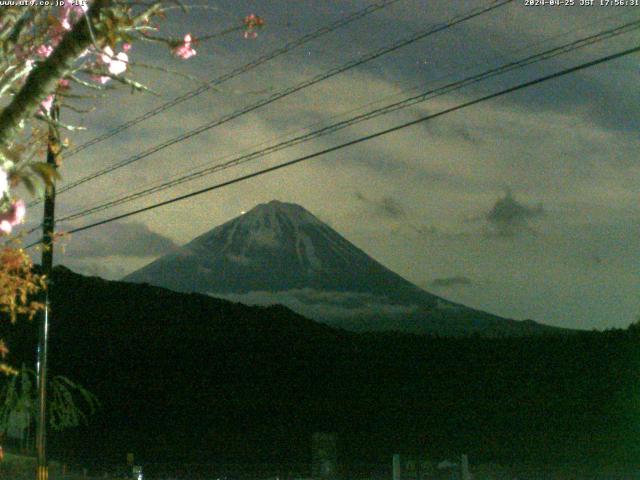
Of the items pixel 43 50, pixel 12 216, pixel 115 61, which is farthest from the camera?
pixel 43 50

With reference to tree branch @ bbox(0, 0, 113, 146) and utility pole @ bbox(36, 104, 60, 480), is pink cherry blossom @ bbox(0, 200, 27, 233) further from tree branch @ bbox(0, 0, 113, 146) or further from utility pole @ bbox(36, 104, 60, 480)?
utility pole @ bbox(36, 104, 60, 480)

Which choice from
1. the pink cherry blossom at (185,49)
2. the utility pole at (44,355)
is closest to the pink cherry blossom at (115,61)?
the pink cherry blossom at (185,49)

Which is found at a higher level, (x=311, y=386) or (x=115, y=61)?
(x=115, y=61)

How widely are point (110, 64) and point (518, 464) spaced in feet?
81.9

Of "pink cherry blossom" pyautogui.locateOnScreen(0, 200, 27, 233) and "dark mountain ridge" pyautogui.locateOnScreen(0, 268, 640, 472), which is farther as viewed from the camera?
"dark mountain ridge" pyautogui.locateOnScreen(0, 268, 640, 472)

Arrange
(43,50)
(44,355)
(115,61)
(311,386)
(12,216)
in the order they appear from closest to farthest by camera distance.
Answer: (12,216) < (115,61) < (43,50) < (44,355) < (311,386)

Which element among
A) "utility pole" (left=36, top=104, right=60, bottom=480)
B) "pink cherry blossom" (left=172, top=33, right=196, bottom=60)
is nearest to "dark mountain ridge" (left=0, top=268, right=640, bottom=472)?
"utility pole" (left=36, top=104, right=60, bottom=480)

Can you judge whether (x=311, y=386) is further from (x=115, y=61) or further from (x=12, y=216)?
(x=12, y=216)

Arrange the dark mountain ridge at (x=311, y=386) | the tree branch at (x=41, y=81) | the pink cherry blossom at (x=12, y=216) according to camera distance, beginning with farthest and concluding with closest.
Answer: the dark mountain ridge at (x=311, y=386), the pink cherry blossom at (x=12, y=216), the tree branch at (x=41, y=81)

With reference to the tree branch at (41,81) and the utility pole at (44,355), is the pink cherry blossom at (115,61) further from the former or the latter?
the utility pole at (44,355)

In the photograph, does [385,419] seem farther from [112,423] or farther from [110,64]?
[110,64]

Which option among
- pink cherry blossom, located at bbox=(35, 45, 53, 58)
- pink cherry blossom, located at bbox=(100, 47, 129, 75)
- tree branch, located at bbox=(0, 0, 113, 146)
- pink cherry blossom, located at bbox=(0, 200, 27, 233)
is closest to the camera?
tree branch, located at bbox=(0, 0, 113, 146)

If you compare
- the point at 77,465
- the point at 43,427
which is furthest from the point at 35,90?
the point at 77,465

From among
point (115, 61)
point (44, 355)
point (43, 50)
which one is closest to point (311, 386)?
point (44, 355)
